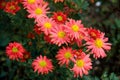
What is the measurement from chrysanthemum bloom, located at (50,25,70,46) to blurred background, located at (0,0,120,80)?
10cm

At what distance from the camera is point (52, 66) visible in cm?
203

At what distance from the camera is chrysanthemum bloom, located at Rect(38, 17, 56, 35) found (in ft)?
6.57

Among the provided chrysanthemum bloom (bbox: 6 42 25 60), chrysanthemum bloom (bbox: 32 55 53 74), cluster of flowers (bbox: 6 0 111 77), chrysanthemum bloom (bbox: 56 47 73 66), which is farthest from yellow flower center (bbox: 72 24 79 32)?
chrysanthemum bloom (bbox: 6 42 25 60)

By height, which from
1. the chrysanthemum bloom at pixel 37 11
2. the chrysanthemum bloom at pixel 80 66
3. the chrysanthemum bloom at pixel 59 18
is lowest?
the chrysanthemum bloom at pixel 80 66

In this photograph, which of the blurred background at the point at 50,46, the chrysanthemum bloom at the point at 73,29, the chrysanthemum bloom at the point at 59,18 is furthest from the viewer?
the blurred background at the point at 50,46

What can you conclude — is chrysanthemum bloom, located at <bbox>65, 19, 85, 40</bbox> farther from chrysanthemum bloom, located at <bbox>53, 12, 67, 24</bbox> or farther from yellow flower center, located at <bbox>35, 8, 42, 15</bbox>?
yellow flower center, located at <bbox>35, 8, 42, 15</bbox>

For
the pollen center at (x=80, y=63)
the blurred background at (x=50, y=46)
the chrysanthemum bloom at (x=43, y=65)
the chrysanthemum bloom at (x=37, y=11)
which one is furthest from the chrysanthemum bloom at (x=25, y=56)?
the pollen center at (x=80, y=63)

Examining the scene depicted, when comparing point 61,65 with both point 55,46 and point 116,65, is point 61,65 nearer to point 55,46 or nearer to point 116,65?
point 55,46

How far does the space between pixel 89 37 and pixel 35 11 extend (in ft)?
1.14

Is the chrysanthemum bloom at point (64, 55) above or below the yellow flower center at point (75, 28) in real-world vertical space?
below

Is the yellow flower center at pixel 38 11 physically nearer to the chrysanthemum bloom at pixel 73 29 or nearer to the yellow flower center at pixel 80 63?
the chrysanthemum bloom at pixel 73 29

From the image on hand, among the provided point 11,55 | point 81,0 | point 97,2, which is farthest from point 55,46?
point 97,2

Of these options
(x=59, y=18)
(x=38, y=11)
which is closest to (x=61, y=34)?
(x=59, y=18)

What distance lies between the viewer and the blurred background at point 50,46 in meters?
2.17
